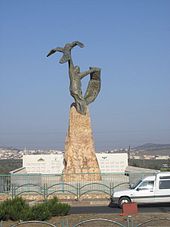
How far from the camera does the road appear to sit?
19203 millimetres

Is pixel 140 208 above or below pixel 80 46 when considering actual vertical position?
below

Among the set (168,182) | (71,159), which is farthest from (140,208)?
(71,159)

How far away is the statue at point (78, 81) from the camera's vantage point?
1184 inches

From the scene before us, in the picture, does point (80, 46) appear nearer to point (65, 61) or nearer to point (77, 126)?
point (65, 61)

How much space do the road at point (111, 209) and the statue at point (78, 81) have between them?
9.99 meters

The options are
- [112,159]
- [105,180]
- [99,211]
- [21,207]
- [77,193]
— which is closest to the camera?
[21,207]

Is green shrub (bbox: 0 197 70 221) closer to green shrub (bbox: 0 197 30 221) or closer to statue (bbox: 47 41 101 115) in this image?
green shrub (bbox: 0 197 30 221)

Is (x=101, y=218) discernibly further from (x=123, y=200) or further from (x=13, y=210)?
(x=123, y=200)

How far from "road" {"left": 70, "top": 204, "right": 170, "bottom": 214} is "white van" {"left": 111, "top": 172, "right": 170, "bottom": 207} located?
1.23 ft

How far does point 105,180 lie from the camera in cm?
2773

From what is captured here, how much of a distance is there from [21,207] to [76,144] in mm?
12828

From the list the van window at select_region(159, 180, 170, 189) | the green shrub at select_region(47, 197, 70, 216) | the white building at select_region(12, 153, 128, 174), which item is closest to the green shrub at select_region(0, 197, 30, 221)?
the green shrub at select_region(47, 197, 70, 216)

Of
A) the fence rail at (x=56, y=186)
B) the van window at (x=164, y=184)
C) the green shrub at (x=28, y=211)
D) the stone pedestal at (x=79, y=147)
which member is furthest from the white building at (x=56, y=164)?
the green shrub at (x=28, y=211)

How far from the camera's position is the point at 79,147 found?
2973 centimetres
